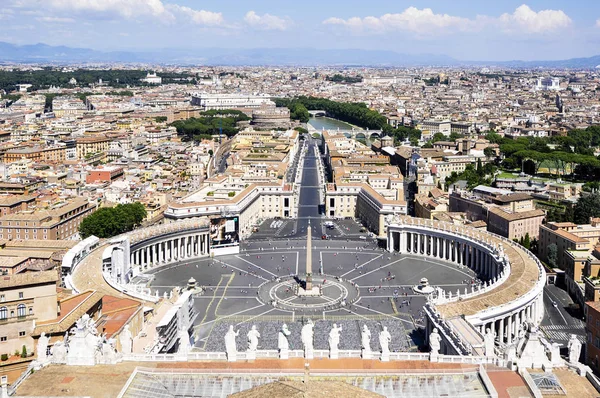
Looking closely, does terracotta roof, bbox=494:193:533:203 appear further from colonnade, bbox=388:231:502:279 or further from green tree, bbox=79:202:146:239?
green tree, bbox=79:202:146:239

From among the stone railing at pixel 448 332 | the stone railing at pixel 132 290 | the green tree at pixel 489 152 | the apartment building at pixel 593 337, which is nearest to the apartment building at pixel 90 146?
the green tree at pixel 489 152

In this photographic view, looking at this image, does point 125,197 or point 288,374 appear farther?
point 125,197

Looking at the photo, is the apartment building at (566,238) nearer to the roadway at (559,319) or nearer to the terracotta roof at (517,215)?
the terracotta roof at (517,215)

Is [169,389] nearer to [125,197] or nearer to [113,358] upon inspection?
[113,358]

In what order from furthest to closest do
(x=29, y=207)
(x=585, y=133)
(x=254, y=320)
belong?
1. (x=585, y=133)
2. (x=29, y=207)
3. (x=254, y=320)

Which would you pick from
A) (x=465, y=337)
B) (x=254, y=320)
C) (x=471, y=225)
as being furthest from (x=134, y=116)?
(x=465, y=337)

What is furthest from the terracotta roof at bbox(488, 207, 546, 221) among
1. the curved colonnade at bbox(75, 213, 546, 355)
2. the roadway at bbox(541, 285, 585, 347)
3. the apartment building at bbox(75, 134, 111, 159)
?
the apartment building at bbox(75, 134, 111, 159)

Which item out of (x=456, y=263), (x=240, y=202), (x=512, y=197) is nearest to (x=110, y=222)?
(x=240, y=202)
